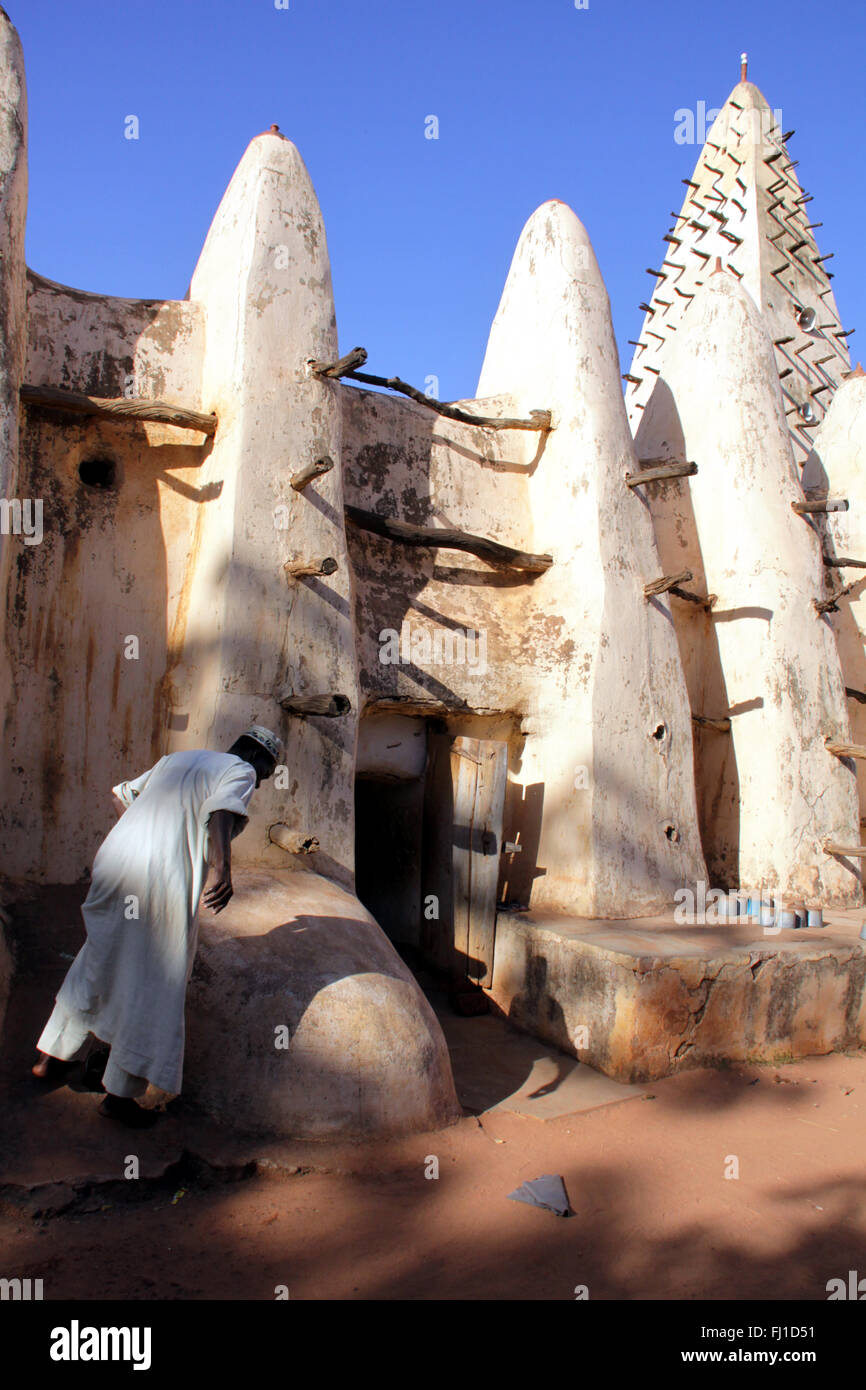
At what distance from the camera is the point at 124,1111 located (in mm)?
3797

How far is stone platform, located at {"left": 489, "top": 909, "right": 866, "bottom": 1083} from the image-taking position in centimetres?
572

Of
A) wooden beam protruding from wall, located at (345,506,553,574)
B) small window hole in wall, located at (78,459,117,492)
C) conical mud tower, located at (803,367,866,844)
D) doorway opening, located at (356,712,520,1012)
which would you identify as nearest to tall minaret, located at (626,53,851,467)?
conical mud tower, located at (803,367,866,844)

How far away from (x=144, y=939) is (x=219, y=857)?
419 mm

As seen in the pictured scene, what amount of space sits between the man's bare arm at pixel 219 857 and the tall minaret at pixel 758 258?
1137cm

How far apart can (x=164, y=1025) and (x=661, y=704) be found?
4.98 metres

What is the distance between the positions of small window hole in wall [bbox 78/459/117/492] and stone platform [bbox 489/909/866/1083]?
407 cm

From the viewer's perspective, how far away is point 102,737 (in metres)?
5.91

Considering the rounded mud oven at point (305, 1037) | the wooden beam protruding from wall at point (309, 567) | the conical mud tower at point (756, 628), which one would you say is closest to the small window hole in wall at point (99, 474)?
the wooden beam protruding from wall at point (309, 567)

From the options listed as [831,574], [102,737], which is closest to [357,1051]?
[102,737]

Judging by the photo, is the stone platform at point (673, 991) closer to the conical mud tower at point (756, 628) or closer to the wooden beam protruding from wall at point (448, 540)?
the conical mud tower at point (756, 628)

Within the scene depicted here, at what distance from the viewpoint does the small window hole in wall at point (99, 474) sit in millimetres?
6164
